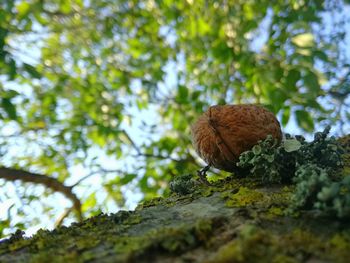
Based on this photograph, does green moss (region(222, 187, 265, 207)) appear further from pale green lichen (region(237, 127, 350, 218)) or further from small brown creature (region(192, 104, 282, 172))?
small brown creature (region(192, 104, 282, 172))

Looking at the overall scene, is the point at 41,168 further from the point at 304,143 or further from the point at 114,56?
the point at 304,143

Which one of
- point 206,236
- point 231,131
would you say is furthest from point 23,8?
point 206,236

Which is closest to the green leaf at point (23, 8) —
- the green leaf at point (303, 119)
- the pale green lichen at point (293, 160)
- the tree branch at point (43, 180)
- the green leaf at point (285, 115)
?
the tree branch at point (43, 180)

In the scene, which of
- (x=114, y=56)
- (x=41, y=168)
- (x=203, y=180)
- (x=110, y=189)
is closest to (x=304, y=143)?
(x=203, y=180)

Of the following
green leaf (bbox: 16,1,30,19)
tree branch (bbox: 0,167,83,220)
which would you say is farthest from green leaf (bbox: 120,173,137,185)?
green leaf (bbox: 16,1,30,19)

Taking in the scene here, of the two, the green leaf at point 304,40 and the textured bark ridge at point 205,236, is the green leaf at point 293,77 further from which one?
the textured bark ridge at point 205,236

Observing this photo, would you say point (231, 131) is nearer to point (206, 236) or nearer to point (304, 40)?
point (206, 236)
